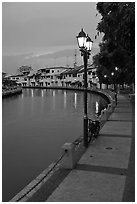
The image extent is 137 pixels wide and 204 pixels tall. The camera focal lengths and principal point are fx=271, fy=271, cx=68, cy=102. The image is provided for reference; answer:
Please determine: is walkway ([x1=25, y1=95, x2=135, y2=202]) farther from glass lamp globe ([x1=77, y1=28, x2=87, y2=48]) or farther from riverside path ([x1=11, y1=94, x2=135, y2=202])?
glass lamp globe ([x1=77, y1=28, x2=87, y2=48])

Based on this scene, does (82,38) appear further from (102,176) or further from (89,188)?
(89,188)

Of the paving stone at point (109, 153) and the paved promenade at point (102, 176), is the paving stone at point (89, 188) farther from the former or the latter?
the paving stone at point (109, 153)

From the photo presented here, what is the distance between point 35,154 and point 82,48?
7.19 meters

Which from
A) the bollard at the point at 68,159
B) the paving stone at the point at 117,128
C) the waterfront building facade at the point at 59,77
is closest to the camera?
the bollard at the point at 68,159

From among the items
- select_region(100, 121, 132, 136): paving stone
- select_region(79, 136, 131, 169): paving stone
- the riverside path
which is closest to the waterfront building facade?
select_region(100, 121, 132, 136): paving stone

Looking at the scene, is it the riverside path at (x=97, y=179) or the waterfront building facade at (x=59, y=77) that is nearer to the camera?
the riverside path at (x=97, y=179)

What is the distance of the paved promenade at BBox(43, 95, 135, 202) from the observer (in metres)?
6.86

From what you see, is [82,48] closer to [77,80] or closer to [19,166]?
[19,166]

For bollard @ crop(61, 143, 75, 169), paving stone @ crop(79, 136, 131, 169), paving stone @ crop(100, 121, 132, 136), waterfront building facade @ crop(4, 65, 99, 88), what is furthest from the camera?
waterfront building facade @ crop(4, 65, 99, 88)

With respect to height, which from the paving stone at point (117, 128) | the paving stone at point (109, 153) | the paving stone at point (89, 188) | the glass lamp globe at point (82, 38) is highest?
the glass lamp globe at point (82, 38)

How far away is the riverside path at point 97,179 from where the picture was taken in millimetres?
6855

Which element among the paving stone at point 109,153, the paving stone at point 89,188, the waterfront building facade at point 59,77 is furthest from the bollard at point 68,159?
the waterfront building facade at point 59,77

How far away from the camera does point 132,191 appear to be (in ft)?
23.4

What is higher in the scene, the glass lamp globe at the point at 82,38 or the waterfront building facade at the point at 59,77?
the waterfront building facade at the point at 59,77
